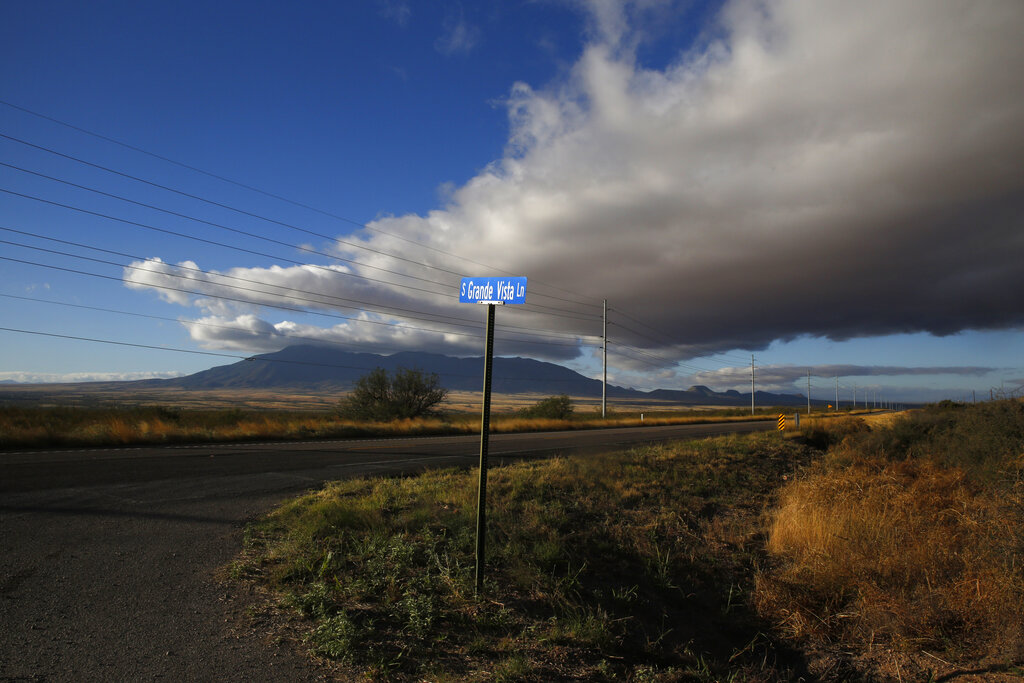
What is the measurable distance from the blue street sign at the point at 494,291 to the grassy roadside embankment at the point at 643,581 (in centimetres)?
293

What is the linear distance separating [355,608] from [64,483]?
8.30 metres

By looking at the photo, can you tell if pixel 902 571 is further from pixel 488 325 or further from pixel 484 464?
pixel 488 325

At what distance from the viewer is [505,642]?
447cm

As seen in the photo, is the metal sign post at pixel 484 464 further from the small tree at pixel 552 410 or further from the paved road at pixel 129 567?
the small tree at pixel 552 410

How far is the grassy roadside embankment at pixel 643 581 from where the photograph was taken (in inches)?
179

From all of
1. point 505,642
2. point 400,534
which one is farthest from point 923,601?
point 400,534

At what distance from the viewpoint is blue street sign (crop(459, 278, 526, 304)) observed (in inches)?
205

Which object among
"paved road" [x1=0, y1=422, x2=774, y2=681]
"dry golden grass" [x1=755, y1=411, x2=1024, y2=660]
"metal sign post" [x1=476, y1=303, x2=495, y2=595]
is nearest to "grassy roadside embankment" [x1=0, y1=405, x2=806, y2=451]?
"paved road" [x1=0, y1=422, x2=774, y2=681]

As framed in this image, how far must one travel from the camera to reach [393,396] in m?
36.9

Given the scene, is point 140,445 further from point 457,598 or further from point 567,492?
point 457,598

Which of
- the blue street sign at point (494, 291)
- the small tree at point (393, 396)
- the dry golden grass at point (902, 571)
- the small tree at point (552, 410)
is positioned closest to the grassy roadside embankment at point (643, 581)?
the dry golden grass at point (902, 571)

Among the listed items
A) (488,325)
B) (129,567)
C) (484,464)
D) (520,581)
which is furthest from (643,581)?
(129,567)

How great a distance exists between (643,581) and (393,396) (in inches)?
1256

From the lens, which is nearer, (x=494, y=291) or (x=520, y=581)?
(x=494, y=291)
